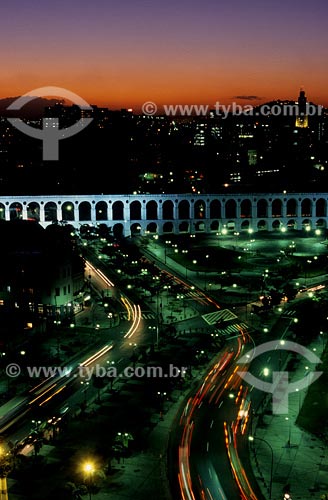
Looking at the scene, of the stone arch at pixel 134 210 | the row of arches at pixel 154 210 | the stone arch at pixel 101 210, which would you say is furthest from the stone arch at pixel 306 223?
the stone arch at pixel 101 210

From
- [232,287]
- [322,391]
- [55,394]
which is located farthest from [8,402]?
[232,287]

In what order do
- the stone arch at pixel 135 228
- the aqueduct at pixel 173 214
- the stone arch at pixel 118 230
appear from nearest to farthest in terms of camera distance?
the stone arch at pixel 118 230 < the aqueduct at pixel 173 214 < the stone arch at pixel 135 228

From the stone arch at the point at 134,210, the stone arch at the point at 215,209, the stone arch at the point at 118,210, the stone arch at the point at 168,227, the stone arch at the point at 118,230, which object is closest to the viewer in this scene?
the stone arch at the point at 118,230

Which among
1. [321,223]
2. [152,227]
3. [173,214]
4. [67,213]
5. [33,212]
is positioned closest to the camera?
[33,212]

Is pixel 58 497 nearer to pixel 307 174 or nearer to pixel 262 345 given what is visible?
pixel 262 345

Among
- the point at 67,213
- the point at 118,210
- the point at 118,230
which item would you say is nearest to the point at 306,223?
the point at 118,230

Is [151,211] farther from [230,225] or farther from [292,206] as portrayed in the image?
[292,206]

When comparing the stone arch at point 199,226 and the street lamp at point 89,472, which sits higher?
the stone arch at point 199,226

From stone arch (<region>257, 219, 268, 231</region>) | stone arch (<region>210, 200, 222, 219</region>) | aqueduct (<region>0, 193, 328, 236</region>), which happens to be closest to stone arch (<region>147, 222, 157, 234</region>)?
aqueduct (<region>0, 193, 328, 236</region>)

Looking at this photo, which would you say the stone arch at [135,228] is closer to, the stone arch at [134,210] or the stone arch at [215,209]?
the stone arch at [134,210]
